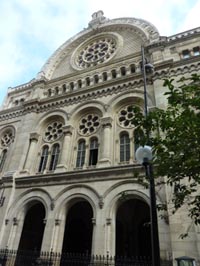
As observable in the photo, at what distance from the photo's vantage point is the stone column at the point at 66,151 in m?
15.6

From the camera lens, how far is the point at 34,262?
41.4ft

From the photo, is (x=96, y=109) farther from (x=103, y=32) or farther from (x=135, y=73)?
(x=103, y=32)

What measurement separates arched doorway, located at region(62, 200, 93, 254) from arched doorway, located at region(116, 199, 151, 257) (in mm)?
2318

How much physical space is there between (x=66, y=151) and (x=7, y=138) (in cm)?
771

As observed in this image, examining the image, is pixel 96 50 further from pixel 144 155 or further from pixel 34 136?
pixel 144 155

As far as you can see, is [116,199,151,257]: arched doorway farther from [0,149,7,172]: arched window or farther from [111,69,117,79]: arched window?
[0,149,7,172]: arched window

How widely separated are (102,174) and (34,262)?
618 centimetres

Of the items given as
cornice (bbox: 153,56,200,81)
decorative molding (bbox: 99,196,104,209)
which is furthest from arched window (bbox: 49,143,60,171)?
cornice (bbox: 153,56,200,81)

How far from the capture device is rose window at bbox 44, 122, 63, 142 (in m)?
18.3

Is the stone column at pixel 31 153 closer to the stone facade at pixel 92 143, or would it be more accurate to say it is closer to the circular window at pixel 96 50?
the stone facade at pixel 92 143

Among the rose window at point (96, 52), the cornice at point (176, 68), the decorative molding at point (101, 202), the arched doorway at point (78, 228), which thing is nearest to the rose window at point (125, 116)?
the cornice at point (176, 68)

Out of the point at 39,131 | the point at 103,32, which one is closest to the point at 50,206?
the point at 39,131

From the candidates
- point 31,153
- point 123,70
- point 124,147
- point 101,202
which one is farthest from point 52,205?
point 123,70

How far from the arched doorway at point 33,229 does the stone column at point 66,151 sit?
10.2 ft
